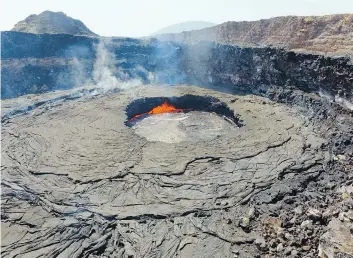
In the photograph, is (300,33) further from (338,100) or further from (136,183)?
(136,183)

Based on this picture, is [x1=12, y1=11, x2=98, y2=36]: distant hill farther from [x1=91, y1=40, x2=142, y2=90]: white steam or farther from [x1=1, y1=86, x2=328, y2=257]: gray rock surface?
[x1=1, y1=86, x2=328, y2=257]: gray rock surface

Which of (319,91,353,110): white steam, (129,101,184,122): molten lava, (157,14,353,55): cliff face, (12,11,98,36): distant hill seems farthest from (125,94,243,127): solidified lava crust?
(12,11,98,36): distant hill

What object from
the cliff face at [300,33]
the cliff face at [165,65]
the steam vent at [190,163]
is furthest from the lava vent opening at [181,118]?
the cliff face at [300,33]

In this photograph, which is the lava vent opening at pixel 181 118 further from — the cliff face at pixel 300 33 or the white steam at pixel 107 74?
the cliff face at pixel 300 33

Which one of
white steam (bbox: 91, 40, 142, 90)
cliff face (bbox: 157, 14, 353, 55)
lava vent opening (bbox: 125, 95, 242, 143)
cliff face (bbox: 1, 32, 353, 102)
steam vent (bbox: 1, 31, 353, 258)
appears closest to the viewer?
steam vent (bbox: 1, 31, 353, 258)

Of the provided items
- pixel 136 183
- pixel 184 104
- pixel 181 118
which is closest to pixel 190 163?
pixel 136 183

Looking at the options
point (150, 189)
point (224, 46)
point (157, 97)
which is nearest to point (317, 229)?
point (150, 189)
